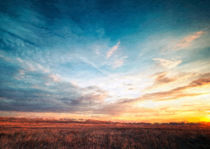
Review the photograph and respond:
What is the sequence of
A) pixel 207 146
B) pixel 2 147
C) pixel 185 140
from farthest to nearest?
pixel 185 140, pixel 207 146, pixel 2 147

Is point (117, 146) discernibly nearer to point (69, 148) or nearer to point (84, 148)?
point (84, 148)

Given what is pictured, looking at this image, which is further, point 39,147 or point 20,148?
point 39,147

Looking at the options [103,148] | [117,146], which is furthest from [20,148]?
[117,146]

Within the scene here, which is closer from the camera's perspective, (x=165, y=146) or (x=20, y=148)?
(x=20, y=148)

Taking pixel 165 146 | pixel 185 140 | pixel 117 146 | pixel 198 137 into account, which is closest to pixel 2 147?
pixel 117 146

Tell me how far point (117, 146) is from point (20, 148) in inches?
394

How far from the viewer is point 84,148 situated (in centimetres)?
1191

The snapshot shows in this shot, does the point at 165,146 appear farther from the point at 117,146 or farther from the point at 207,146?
the point at 117,146

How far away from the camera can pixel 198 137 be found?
14.8 meters

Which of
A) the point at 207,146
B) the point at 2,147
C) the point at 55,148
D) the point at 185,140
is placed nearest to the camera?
the point at 2,147

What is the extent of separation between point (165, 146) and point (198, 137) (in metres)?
5.98

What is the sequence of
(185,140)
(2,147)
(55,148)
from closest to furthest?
(2,147) → (55,148) → (185,140)

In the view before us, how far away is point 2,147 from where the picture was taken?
34.9 feet

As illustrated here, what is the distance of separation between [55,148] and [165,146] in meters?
12.0
